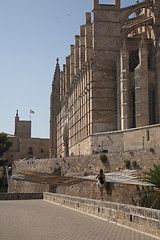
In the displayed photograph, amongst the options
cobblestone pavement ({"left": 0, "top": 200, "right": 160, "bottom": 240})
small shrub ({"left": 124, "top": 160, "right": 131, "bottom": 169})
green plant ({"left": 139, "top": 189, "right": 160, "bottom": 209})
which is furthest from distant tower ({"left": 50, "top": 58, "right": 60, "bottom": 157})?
cobblestone pavement ({"left": 0, "top": 200, "right": 160, "bottom": 240})

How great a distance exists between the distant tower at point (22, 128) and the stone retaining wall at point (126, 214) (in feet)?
244

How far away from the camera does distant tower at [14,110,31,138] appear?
84.4m

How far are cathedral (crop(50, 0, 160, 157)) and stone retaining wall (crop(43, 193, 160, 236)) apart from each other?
15.4 m

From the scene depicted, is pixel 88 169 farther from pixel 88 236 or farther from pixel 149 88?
pixel 88 236

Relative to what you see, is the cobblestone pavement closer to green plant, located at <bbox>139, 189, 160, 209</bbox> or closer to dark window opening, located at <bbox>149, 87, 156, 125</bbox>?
green plant, located at <bbox>139, 189, 160, 209</bbox>

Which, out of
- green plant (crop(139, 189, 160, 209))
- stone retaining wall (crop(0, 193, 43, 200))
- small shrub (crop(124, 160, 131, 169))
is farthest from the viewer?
small shrub (crop(124, 160, 131, 169))

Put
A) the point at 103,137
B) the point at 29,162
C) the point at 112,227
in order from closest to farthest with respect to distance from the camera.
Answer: the point at 112,227, the point at 103,137, the point at 29,162

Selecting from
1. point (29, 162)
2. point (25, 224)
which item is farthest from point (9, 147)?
point (25, 224)

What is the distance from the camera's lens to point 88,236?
6.29 meters

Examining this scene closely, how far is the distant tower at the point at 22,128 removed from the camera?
277ft

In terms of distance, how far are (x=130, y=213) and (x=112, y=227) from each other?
0.47 metres

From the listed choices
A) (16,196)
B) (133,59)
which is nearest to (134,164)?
(16,196)

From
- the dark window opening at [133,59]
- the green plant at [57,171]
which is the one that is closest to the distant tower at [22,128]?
the green plant at [57,171]

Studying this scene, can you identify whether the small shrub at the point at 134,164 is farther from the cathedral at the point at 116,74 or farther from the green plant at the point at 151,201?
the green plant at the point at 151,201
